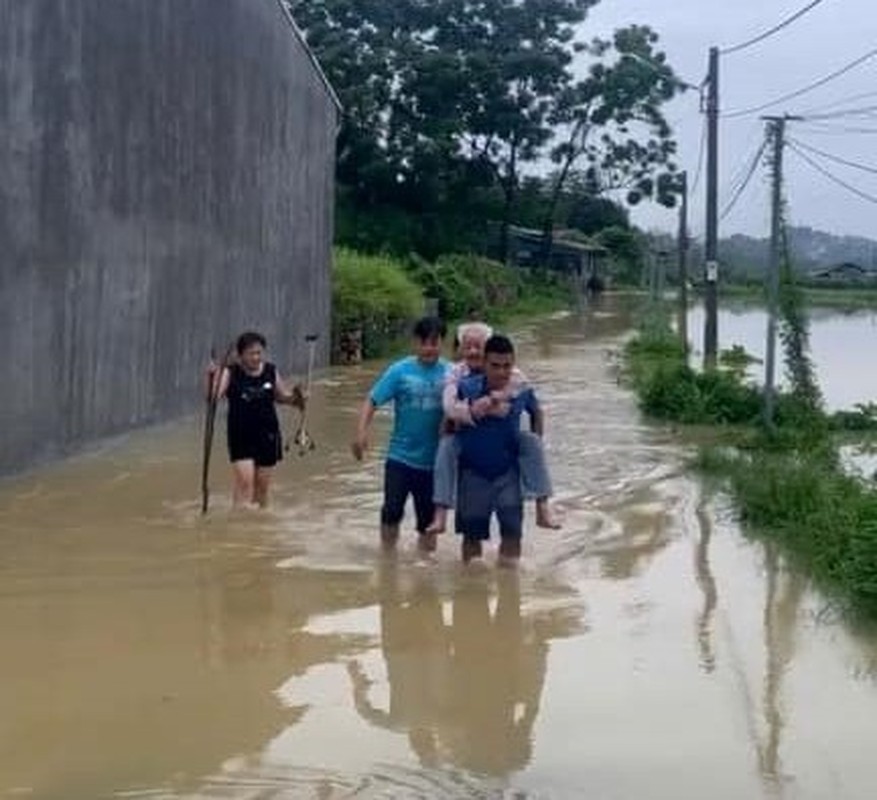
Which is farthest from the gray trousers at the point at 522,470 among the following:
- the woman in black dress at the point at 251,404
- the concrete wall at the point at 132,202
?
the concrete wall at the point at 132,202

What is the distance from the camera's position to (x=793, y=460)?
14789 mm

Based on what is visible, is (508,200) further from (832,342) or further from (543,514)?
(543,514)

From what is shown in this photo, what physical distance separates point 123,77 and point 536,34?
1993 inches

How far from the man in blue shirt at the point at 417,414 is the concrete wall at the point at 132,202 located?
4.55 metres

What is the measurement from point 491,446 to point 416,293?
26800 mm

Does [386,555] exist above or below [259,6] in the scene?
below

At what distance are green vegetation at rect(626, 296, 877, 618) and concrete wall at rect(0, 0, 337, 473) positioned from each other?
5.73 metres

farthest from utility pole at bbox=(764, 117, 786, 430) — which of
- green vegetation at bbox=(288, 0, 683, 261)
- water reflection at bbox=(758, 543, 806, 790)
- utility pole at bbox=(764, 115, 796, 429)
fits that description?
green vegetation at bbox=(288, 0, 683, 261)

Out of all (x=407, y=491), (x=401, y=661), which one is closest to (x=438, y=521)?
(x=407, y=491)

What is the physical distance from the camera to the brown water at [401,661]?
6387 mm

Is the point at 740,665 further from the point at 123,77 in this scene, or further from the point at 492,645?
the point at 123,77

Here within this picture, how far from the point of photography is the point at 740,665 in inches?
326

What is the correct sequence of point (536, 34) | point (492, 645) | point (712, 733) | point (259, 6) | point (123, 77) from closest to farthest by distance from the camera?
point (712, 733) → point (492, 645) → point (123, 77) → point (259, 6) → point (536, 34)

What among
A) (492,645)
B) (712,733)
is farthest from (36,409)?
(712,733)
